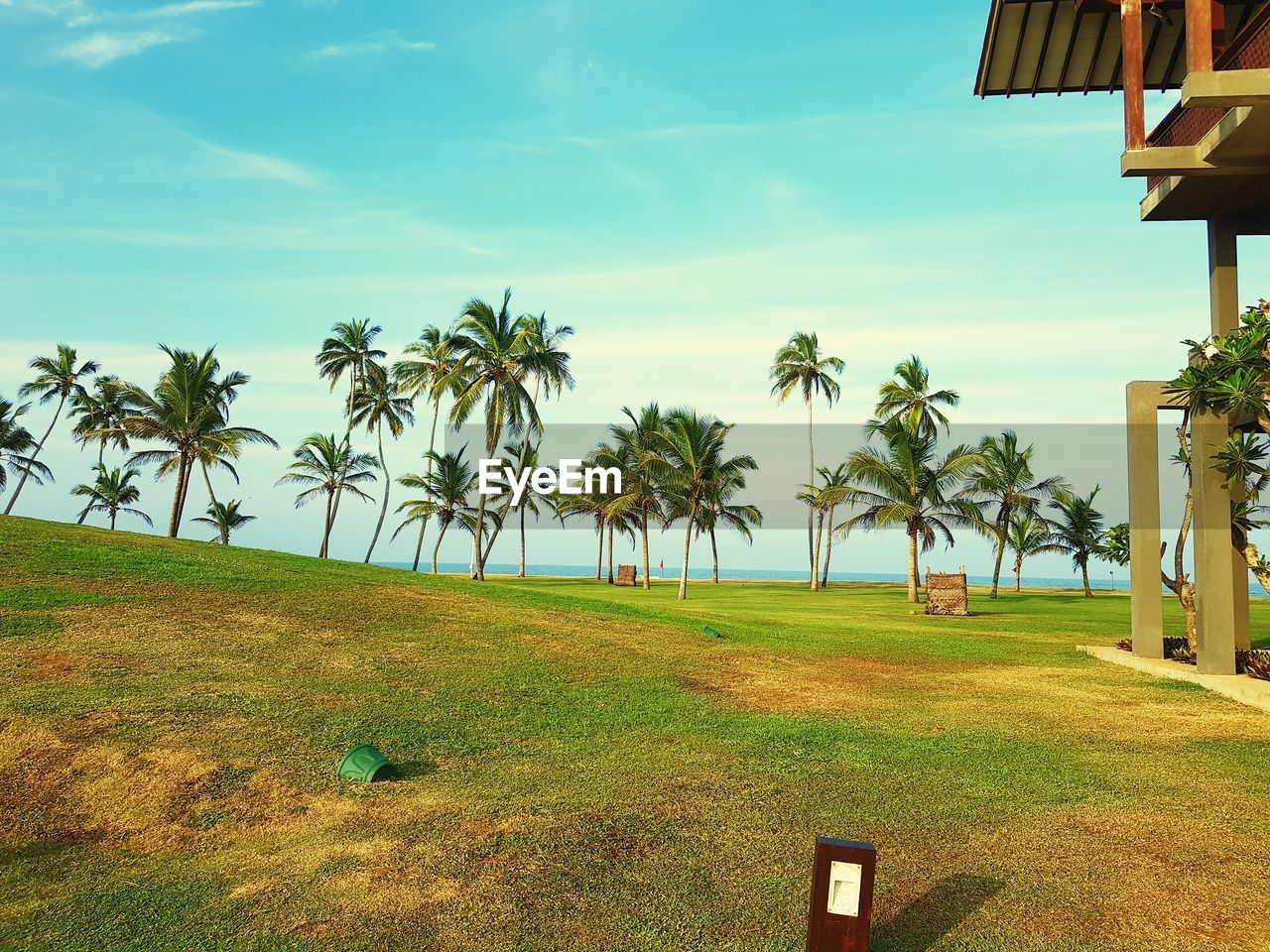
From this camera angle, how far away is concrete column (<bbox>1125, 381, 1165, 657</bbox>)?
1415 cm

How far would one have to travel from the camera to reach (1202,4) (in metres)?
10.0

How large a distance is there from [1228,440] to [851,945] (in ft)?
34.3

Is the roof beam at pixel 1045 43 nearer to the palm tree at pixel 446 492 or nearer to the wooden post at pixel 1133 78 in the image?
the wooden post at pixel 1133 78

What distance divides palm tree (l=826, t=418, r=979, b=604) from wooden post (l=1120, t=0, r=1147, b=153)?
78.8ft

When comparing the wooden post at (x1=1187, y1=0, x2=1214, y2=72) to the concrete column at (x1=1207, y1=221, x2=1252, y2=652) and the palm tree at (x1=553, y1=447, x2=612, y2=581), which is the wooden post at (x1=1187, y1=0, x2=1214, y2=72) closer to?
the concrete column at (x1=1207, y1=221, x2=1252, y2=652)

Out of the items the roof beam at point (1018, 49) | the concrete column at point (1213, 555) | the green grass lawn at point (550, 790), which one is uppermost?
the roof beam at point (1018, 49)

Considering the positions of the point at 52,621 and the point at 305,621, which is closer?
the point at 52,621

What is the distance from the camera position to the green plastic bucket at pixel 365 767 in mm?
6863

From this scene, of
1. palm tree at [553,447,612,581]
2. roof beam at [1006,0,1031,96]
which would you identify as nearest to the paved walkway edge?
roof beam at [1006,0,1031,96]

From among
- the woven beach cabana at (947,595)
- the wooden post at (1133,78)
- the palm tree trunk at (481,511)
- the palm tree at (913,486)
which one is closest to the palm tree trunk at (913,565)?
the palm tree at (913,486)

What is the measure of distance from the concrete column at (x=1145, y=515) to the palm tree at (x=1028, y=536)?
122ft

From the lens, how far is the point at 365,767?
690cm

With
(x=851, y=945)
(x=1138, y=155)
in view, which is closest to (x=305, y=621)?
(x=851, y=945)

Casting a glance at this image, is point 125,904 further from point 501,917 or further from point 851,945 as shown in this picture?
point 851,945
